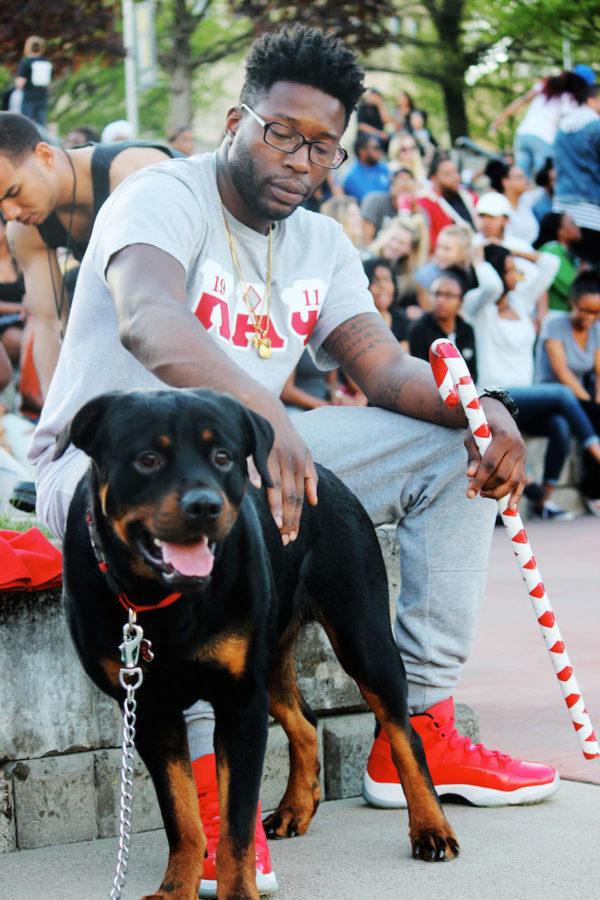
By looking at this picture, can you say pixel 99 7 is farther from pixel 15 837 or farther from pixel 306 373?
pixel 15 837

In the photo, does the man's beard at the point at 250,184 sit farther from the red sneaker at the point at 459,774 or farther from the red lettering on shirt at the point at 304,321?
the red sneaker at the point at 459,774

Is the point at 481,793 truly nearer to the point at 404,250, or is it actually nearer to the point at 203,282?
the point at 203,282

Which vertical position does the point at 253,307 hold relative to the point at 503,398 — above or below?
above

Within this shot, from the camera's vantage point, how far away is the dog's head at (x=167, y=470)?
2836 millimetres

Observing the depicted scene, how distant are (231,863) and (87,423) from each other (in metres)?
1.09

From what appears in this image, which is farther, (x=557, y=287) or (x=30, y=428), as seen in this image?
(x=557, y=287)

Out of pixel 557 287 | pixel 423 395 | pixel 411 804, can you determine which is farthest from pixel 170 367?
pixel 557 287

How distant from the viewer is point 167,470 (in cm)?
289

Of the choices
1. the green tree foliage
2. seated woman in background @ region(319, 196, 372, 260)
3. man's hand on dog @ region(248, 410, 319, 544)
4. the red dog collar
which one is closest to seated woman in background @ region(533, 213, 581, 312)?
seated woman in background @ region(319, 196, 372, 260)

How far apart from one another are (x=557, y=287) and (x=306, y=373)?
12.4ft

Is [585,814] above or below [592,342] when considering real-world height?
above

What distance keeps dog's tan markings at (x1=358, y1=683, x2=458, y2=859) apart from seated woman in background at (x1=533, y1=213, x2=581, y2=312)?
374 inches

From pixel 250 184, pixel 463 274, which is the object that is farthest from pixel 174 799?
pixel 463 274

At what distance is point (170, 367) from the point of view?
10.9 ft
